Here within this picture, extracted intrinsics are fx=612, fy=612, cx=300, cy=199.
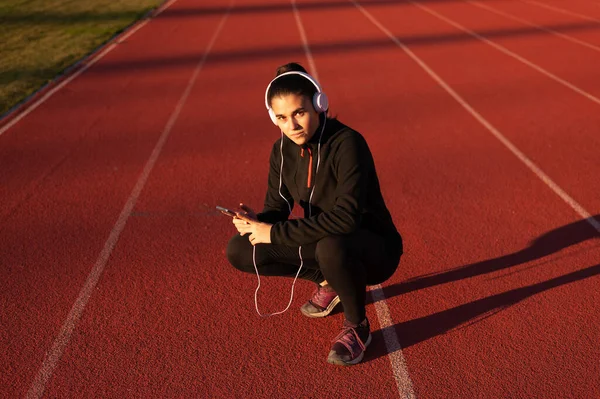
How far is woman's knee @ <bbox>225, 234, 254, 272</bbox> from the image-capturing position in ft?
11.1

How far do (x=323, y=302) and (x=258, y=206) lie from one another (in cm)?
178

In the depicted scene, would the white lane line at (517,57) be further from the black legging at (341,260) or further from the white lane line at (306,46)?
the black legging at (341,260)

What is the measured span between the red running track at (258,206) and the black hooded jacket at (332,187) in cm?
77

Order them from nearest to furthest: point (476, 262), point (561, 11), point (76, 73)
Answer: point (476, 262) → point (76, 73) → point (561, 11)

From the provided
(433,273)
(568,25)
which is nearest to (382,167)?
(433,273)

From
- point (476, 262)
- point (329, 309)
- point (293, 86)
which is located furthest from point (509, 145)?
point (293, 86)

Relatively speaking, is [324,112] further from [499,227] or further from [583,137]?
[583,137]

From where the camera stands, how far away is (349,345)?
11.1 ft

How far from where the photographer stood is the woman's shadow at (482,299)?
12.0ft

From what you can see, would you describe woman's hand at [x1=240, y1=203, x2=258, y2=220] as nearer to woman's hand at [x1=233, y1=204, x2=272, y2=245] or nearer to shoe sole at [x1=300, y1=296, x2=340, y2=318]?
woman's hand at [x1=233, y1=204, x2=272, y2=245]

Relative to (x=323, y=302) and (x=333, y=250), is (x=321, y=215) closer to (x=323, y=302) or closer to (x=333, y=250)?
(x=333, y=250)

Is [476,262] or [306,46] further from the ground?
[476,262]

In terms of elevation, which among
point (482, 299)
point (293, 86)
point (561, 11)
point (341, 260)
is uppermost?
point (293, 86)

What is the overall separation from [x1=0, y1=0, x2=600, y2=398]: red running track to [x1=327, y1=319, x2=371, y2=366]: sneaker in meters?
0.08
